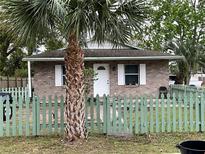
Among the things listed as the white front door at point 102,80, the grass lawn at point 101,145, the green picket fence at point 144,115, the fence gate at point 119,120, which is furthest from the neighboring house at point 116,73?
the grass lawn at point 101,145

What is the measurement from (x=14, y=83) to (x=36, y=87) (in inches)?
341

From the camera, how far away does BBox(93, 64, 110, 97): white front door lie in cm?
1980

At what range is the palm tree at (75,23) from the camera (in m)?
7.40

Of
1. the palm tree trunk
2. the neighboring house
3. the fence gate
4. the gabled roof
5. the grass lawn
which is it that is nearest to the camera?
the grass lawn

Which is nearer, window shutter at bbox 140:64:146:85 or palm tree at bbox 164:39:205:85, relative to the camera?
window shutter at bbox 140:64:146:85

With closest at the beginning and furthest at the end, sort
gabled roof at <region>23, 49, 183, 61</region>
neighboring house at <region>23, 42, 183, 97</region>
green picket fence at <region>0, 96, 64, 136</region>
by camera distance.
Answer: green picket fence at <region>0, 96, 64, 136</region>, gabled roof at <region>23, 49, 183, 61</region>, neighboring house at <region>23, 42, 183, 97</region>

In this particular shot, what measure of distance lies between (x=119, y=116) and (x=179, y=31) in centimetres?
2081

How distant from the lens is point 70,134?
8406mm

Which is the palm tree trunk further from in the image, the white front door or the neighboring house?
the white front door

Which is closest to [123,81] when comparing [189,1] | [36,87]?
[36,87]

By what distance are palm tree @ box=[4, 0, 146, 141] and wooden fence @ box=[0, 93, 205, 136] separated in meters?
1.04

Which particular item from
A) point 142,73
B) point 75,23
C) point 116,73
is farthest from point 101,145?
point 142,73

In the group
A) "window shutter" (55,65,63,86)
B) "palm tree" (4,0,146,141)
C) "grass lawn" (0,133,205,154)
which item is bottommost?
"grass lawn" (0,133,205,154)

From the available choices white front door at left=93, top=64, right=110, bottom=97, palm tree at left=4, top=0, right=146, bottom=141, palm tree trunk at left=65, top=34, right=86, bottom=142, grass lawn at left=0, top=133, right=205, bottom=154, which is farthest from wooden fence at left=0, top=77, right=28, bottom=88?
palm tree trunk at left=65, top=34, right=86, bottom=142
